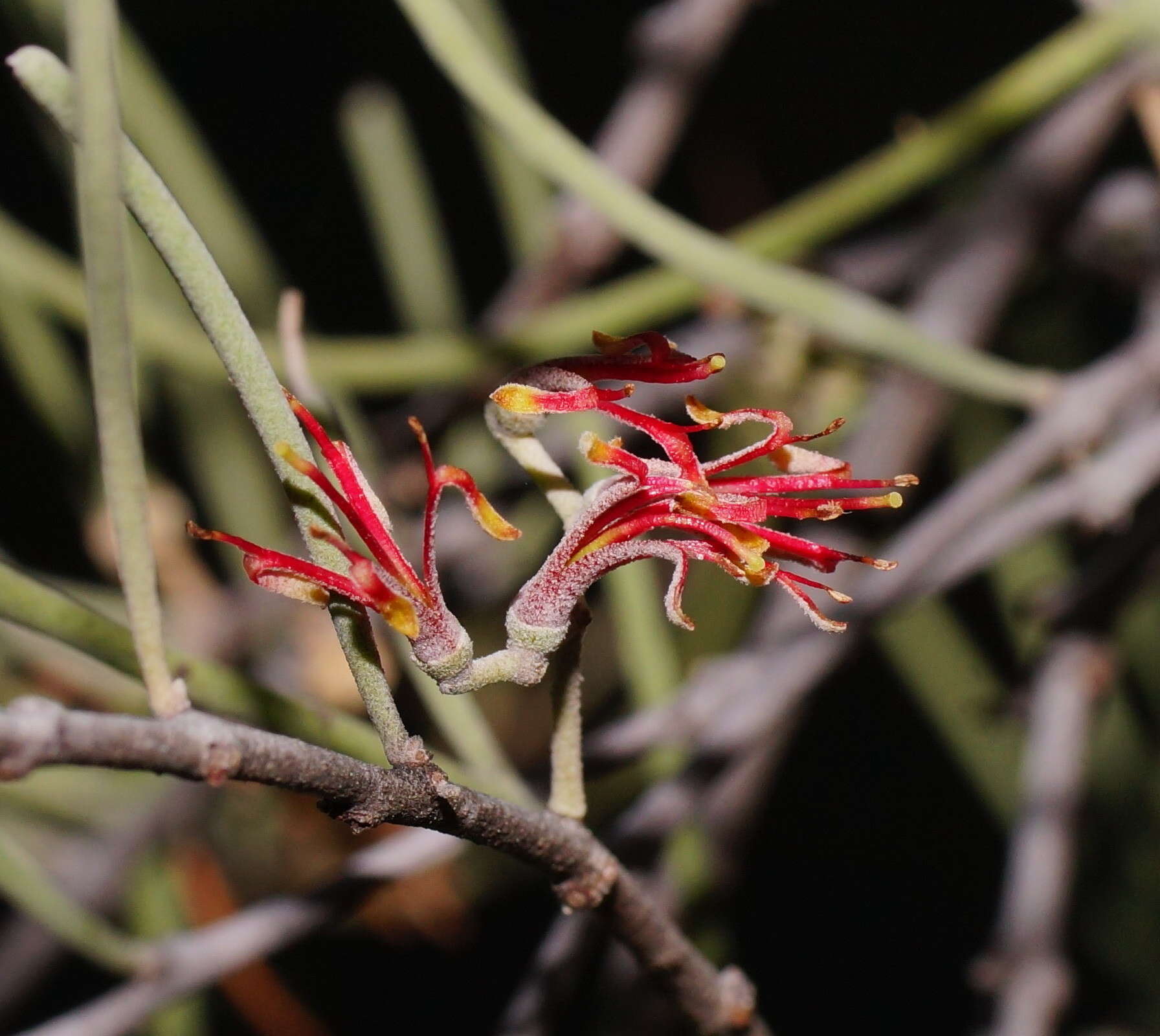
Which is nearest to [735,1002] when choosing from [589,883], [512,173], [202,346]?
[589,883]

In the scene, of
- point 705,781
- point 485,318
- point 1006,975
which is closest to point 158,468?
point 485,318

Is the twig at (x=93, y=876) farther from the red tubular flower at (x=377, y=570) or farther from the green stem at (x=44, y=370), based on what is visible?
the red tubular flower at (x=377, y=570)

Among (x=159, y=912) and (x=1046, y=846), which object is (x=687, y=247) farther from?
(x=159, y=912)

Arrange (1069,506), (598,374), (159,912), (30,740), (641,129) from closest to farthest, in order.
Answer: (30,740)
(598,374)
(1069,506)
(159,912)
(641,129)

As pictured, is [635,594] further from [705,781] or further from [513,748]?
[513,748]

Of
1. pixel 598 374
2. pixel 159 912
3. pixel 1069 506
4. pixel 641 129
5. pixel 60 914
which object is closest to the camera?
pixel 598 374
